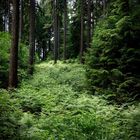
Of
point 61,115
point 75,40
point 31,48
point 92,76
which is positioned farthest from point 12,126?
point 75,40

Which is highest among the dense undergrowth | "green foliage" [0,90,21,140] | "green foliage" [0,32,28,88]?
"green foliage" [0,32,28,88]

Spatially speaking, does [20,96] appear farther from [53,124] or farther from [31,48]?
[31,48]

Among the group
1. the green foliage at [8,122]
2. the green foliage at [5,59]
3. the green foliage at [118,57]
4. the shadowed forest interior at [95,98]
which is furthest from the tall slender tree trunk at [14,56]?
the green foliage at [8,122]

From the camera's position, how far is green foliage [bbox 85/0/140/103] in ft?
49.6

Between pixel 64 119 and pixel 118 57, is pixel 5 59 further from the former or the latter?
pixel 64 119

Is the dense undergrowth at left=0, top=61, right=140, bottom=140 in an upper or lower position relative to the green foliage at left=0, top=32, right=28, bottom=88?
lower

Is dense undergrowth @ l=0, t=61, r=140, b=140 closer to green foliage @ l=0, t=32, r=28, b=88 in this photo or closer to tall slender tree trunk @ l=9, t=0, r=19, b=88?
tall slender tree trunk @ l=9, t=0, r=19, b=88

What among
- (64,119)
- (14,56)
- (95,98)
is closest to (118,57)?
A: (95,98)

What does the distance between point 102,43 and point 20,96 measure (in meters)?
5.16

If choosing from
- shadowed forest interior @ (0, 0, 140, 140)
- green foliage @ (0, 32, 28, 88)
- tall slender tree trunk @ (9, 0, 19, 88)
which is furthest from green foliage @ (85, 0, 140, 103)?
green foliage @ (0, 32, 28, 88)

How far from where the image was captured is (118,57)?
647 inches

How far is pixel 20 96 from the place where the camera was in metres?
14.3

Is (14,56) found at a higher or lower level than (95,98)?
higher

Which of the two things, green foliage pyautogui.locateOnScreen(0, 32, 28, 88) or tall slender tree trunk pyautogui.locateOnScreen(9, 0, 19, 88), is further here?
green foliage pyautogui.locateOnScreen(0, 32, 28, 88)
